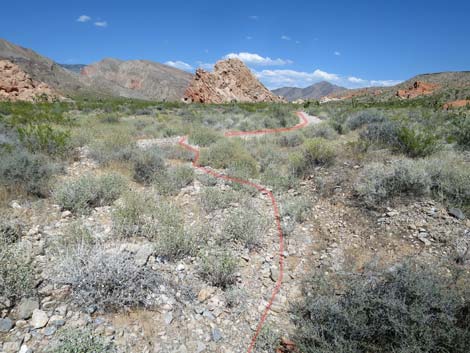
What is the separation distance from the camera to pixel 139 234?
3.90 metres

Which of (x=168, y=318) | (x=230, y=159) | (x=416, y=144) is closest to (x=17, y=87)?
(x=230, y=159)

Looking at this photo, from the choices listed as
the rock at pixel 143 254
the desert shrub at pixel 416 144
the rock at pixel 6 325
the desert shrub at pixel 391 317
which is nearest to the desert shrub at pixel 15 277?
the rock at pixel 6 325

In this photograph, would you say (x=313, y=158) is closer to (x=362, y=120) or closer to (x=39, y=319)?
(x=39, y=319)

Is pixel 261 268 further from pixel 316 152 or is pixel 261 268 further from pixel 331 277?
pixel 316 152

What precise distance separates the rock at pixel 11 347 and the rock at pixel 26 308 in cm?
27

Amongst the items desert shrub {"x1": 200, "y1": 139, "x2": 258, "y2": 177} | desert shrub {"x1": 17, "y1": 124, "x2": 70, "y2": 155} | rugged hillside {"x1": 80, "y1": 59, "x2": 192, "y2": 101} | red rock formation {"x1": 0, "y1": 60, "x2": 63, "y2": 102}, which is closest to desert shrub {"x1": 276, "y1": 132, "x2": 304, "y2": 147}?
desert shrub {"x1": 200, "y1": 139, "x2": 258, "y2": 177}

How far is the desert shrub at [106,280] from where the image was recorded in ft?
8.82

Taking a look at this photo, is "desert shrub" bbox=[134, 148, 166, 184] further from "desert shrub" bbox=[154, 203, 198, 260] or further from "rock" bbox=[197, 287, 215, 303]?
"rock" bbox=[197, 287, 215, 303]

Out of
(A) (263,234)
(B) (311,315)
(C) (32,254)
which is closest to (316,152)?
(A) (263,234)

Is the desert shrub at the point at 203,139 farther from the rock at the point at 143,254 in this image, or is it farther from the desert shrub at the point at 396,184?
the rock at the point at 143,254

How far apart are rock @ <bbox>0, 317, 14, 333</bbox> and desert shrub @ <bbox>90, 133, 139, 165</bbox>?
189 inches

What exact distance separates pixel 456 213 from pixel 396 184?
3.15ft

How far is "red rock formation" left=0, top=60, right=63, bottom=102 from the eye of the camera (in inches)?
1387

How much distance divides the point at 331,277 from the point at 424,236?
1.62 metres
